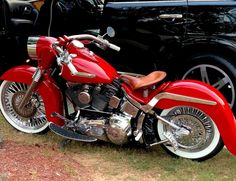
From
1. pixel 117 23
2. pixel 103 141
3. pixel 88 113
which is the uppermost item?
pixel 117 23

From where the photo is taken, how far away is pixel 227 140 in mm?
4043

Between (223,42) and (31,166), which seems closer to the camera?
(31,166)

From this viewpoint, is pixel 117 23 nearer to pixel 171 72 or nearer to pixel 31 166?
pixel 171 72

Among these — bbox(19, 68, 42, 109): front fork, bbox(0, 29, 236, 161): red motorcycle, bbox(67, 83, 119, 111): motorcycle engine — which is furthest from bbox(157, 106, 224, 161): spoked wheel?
bbox(19, 68, 42, 109): front fork

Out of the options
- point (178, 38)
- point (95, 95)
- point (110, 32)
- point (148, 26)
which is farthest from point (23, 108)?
point (178, 38)

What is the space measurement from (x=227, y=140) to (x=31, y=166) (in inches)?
67.5

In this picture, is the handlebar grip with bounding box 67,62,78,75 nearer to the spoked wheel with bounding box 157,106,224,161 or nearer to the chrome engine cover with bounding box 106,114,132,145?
the chrome engine cover with bounding box 106,114,132,145

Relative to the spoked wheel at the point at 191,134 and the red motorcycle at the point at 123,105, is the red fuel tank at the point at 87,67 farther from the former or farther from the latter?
the spoked wheel at the point at 191,134

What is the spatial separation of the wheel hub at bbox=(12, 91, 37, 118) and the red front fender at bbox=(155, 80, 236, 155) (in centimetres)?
151

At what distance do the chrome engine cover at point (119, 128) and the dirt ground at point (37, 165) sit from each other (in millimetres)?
394

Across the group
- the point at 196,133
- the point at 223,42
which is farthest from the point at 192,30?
the point at 196,133

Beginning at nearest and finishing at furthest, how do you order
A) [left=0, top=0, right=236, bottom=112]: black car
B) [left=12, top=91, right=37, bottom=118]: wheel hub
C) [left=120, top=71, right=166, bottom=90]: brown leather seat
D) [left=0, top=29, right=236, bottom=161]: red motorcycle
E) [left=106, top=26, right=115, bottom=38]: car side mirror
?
[left=0, top=29, right=236, bottom=161]: red motorcycle < [left=120, top=71, right=166, bottom=90]: brown leather seat < [left=0, top=0, right=236, bottom=112]: black car < [left=12, top=91, right=37, bottom=118]: wheel hub < [left=106, top=26, right=115, bottom=38]: car side mirror

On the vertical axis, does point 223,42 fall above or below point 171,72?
above

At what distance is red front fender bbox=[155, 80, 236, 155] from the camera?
13.2 ft
